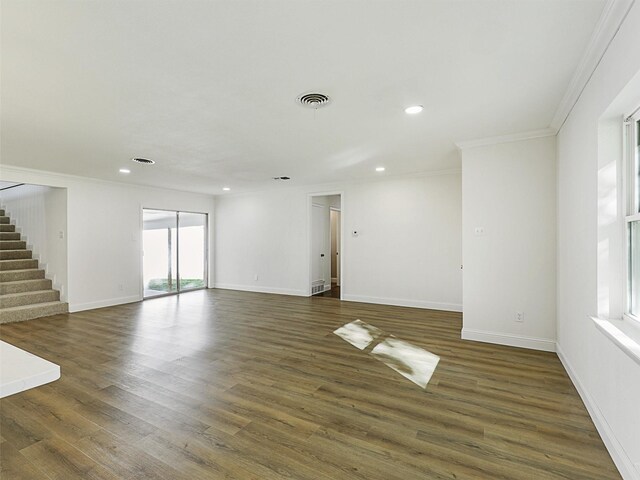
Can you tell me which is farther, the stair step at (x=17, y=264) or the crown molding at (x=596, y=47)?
the stair step at (x=17, y=264)

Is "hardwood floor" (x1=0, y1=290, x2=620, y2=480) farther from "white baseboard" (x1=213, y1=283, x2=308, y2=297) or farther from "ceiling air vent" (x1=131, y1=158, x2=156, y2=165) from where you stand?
"white baseboard" (x1=213, y1=283, x2=308, y2=297)

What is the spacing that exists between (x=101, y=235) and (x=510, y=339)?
7.23 metres

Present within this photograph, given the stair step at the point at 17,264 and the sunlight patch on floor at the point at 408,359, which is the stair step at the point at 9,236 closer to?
the stair step at the point at 17,264

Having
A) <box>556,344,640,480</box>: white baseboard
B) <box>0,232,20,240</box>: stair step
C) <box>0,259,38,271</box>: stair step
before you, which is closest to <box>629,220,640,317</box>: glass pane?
<box>556,344,640,480</box>: white baseboard

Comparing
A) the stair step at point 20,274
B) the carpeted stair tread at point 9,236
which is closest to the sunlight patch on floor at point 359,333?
the stair step at point 20,274

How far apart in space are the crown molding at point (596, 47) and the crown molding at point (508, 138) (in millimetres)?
619

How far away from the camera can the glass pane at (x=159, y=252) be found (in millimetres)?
7316

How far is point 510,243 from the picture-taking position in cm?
385

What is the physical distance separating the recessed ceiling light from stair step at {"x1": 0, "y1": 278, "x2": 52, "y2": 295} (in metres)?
7.15

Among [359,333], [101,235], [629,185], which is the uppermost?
[629,185]

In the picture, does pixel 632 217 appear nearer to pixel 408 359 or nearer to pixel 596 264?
pixel 596 264

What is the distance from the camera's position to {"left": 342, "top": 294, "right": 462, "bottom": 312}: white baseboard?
576 centimetres

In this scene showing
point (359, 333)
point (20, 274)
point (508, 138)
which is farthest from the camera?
point (20, 274)

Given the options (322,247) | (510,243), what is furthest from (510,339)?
(322,247)
